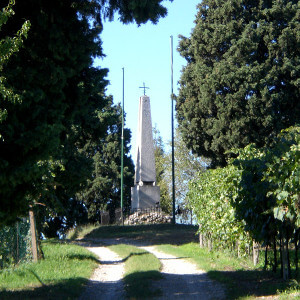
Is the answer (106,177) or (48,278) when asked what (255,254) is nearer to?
(48,278)

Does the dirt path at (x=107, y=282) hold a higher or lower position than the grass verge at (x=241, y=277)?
lower

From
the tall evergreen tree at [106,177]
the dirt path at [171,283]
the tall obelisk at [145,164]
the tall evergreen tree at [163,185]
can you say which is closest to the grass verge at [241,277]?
the dirt path at [171,283]

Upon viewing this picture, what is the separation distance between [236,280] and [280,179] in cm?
312

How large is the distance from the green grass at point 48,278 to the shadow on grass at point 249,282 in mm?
2987

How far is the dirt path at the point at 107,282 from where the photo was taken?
31.4ft

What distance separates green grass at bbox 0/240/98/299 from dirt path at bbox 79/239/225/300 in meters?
0.30

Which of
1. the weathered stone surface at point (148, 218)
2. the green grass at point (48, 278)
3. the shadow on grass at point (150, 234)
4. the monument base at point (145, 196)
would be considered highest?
the monument base at point (145, 196)

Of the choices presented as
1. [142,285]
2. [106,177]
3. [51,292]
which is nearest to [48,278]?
[51,292]

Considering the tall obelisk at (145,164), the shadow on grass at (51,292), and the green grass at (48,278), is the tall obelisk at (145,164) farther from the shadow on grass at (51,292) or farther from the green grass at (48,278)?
the shadow on grass at (51,292)

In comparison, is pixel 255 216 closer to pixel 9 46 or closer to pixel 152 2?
pixel 152 2

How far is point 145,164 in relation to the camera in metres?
33.5

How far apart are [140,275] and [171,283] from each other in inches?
40.0

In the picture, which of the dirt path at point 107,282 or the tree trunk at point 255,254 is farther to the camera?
the tree trunk at point 255,254

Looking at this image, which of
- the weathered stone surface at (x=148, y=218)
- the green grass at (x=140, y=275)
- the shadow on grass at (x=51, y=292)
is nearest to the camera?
the shadow on grass at (x=51, y=292)
